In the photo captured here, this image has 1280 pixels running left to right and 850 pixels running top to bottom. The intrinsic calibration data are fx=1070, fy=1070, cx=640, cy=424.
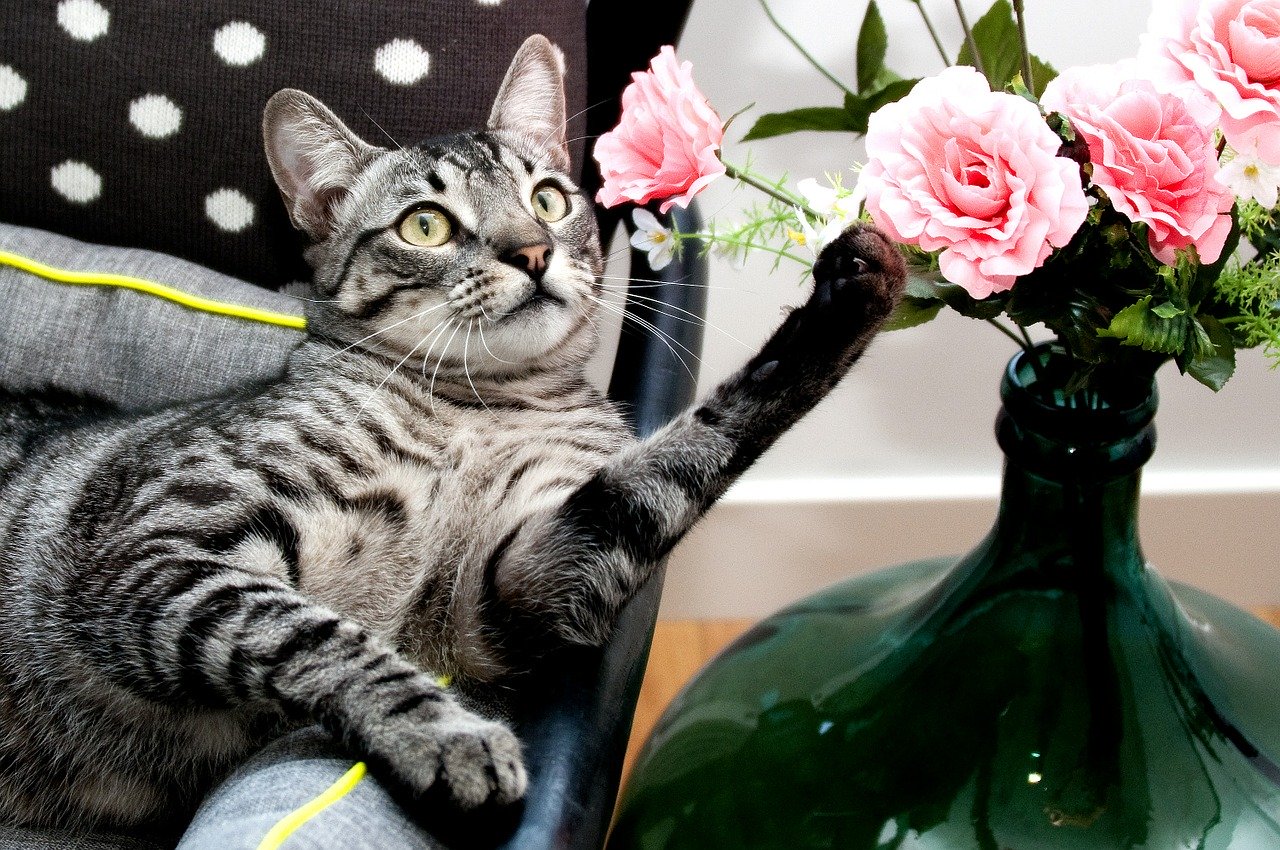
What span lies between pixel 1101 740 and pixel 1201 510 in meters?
1.26

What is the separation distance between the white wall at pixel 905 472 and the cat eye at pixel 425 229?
60 centimetres

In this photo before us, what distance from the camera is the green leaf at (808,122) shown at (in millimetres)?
661

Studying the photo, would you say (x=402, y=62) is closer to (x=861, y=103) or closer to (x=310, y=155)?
(x=310, y=155)

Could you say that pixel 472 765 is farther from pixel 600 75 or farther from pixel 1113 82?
pixel 600 75

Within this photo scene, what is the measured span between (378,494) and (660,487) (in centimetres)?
25

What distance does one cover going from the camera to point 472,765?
1.85 ft

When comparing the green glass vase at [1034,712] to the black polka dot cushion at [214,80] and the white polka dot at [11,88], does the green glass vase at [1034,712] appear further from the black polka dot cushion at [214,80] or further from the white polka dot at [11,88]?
the white polka dot at [11,88]

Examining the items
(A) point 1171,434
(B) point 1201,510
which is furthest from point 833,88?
(B) point 1201,510

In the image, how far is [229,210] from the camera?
0.96 meters

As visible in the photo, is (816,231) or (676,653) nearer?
(816,231)

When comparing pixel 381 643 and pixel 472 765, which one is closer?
pixel 472 765

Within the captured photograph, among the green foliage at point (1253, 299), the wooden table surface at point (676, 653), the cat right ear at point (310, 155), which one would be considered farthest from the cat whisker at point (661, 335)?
the wooden table surface at point (676, 653)

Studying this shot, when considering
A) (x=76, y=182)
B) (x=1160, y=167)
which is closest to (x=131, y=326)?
(x=76, y=182)

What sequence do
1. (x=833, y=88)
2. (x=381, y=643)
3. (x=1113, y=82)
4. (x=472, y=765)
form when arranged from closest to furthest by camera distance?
(x=1113, y=82)
(x=472, y=765)
(x=381, y=643)
(x=833, y=88)
